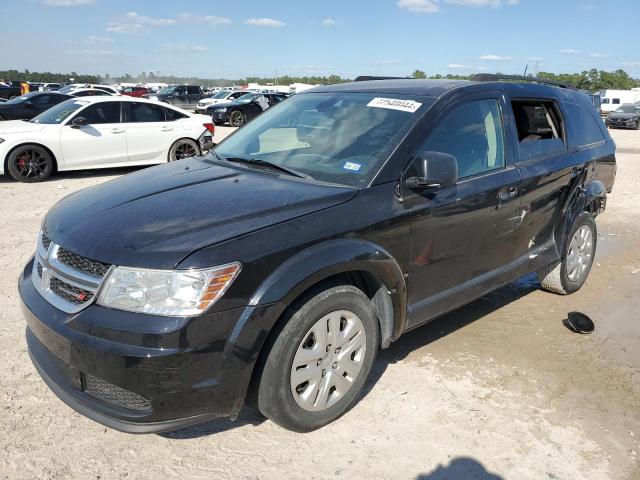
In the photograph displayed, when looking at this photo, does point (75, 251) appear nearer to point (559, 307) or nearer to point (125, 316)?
point (125, 316)

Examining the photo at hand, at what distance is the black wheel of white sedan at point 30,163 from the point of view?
9594mm

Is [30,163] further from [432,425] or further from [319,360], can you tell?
[432,425]

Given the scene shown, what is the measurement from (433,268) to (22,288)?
2.35 meters

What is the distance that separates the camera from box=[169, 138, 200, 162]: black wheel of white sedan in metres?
11.2

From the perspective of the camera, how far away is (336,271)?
2.74 m

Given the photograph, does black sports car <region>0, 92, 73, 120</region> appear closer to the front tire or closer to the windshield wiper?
the windshield wiper

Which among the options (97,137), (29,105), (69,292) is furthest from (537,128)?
(29,105)

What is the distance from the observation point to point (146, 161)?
35.9 feet

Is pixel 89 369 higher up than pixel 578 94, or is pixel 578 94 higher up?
pixel 578 94

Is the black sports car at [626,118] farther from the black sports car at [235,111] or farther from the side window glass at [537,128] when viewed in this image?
the side window glass at [537,128]

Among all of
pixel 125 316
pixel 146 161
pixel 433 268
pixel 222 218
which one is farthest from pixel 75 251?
pixel 146 161

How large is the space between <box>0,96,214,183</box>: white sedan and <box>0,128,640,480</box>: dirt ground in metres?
6.10

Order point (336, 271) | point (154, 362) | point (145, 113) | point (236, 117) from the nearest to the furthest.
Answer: point (154, 362) → point (336, 271) → point (145, 113) → point (236, 117)

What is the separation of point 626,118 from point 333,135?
32.5 meters
